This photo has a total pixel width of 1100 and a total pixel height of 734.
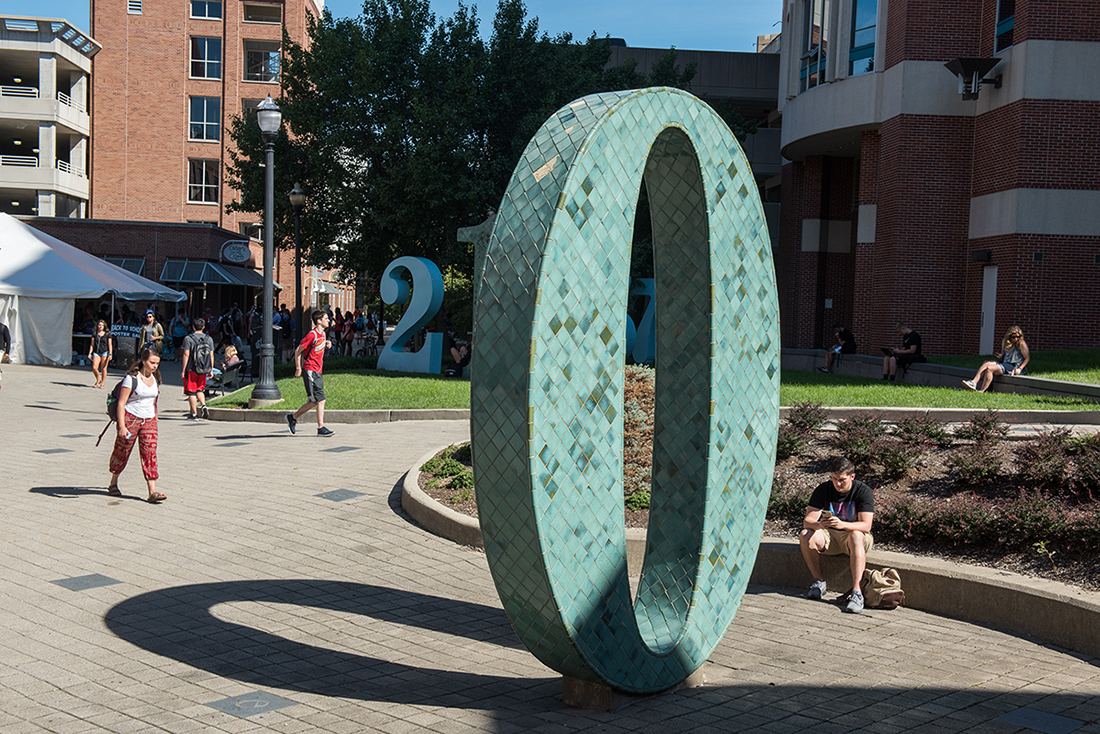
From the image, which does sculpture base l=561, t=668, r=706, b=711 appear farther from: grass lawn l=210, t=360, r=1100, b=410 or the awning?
the awning

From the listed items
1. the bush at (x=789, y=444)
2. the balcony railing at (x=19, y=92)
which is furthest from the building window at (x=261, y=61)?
the bush at (x=789, y=444)

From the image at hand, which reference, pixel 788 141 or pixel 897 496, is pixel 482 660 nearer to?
pixel 897 496

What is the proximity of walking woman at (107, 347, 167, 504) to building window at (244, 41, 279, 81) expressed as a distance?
143ft

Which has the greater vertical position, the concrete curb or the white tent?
Result: the white tent

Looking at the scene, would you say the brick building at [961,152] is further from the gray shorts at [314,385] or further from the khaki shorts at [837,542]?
the khaki shorts at [837,542]

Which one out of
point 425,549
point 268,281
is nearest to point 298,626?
point 425,549

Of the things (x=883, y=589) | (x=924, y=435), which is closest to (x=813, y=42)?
(x=924, y=435)

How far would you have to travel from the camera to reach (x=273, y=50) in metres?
49.8

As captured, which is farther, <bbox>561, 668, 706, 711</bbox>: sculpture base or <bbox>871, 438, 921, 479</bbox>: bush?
<bbox>871, 438, 921, 479</bbox>: bush

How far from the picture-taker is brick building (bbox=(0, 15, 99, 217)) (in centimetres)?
4494

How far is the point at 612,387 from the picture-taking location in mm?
4422

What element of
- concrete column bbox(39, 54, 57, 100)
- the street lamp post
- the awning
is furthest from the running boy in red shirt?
concrete column bbox(39, 54, 57, 100)

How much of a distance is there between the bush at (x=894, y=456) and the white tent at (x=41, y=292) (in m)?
24.9

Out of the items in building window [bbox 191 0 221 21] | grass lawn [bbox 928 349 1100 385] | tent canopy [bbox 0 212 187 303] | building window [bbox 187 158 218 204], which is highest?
Result: building window [bbox 191 0 221 21]
